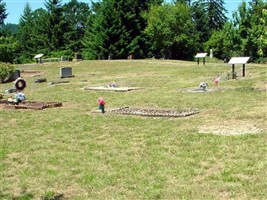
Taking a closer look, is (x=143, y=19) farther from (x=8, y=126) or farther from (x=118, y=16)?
(x=8, y=126)

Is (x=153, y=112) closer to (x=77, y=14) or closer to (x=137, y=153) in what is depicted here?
(x=137, y=153)

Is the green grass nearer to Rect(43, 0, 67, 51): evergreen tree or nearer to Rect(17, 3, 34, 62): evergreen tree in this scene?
Rect(43, 0, 67, 51): evergreen tree

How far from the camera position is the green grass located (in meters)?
7.37

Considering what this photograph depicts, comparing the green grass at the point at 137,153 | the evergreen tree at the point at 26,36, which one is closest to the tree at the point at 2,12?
the evergreen tree at the point at 26,36

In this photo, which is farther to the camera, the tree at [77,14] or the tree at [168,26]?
the tree at [77,14]

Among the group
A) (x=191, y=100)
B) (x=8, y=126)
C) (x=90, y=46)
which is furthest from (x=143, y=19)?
(x=8, y=126)

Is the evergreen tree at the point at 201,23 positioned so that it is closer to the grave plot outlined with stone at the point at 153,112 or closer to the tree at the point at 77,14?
the tree at the point at 77,14

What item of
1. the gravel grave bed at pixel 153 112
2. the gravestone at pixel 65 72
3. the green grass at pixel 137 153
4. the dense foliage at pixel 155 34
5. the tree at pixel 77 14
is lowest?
the green grass at pixel 137 153

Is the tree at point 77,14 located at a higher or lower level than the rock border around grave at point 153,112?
higher

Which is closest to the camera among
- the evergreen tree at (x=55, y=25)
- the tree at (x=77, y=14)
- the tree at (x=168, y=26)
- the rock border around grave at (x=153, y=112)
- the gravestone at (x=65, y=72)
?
the rock border around grave at (x=153, y=112)

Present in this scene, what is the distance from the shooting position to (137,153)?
9.70m

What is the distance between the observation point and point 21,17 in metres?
102

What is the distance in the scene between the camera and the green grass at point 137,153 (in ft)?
24.2

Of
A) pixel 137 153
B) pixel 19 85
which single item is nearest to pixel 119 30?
pixel 19 85
